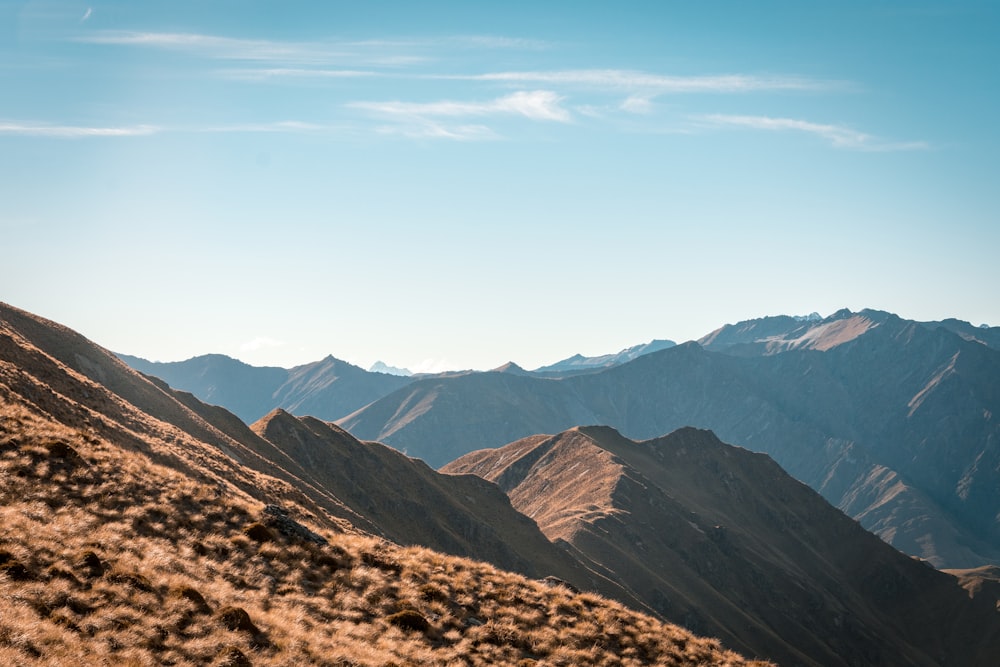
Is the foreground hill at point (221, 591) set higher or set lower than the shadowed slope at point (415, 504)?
higher

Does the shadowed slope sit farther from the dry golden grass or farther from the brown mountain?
the dry golden grass

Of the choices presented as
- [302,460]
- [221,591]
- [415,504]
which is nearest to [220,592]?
[221,591]

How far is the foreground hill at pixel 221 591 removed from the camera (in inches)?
762

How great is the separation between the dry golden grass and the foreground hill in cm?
6

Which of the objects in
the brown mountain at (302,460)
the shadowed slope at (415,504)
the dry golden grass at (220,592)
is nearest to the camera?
the dry golden grass at (220,592)

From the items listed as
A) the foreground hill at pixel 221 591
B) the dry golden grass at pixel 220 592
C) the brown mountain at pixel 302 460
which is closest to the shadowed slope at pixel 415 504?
the brown mountain at pixel 302 460

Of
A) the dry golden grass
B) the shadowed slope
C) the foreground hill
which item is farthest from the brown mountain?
the dry golden grass

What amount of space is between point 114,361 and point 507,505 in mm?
96443

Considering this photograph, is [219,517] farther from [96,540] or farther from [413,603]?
[413,603]

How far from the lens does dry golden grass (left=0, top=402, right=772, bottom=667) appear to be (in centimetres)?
1931

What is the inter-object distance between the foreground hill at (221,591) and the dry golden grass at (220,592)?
63 mm

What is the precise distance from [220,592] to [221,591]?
143 millimetres

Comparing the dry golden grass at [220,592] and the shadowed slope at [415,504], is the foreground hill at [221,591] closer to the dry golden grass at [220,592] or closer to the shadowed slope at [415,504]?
the dry golden grass at [220,592]

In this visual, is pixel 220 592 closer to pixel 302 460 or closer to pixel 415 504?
pixel 302 460
